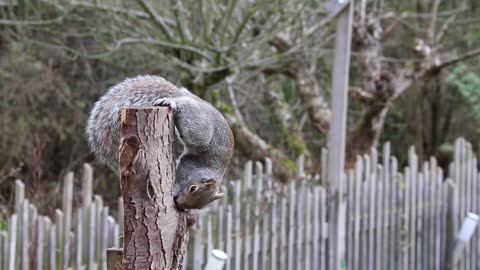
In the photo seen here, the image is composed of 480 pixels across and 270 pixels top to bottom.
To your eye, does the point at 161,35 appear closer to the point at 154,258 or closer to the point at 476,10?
the point at 154,258

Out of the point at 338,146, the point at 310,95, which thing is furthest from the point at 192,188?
the point at 310,95

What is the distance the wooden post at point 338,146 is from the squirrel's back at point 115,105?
216 centimetres

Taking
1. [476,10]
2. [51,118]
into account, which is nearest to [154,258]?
[51,118]

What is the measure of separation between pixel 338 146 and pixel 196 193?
2302 millimetres

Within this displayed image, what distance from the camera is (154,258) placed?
1.60 m

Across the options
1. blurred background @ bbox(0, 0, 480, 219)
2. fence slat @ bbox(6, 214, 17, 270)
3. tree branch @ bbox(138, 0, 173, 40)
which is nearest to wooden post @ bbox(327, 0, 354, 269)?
blurred background @ bbox(0, 0, 480, 219)

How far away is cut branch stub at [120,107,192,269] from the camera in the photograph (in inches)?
61.1

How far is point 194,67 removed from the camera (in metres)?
4.14

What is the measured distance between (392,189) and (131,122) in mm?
3107

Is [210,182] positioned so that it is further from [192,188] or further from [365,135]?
[365,135]

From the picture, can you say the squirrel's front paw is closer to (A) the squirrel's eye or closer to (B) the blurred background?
(A) the squirrel's eye

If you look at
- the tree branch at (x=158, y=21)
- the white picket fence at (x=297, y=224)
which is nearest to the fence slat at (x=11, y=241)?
the white picket fence at (x=297, y=224)

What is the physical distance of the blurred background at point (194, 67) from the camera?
417 cm

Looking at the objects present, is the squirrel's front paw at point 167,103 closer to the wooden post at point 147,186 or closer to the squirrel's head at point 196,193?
the wooden post at point 147,186
